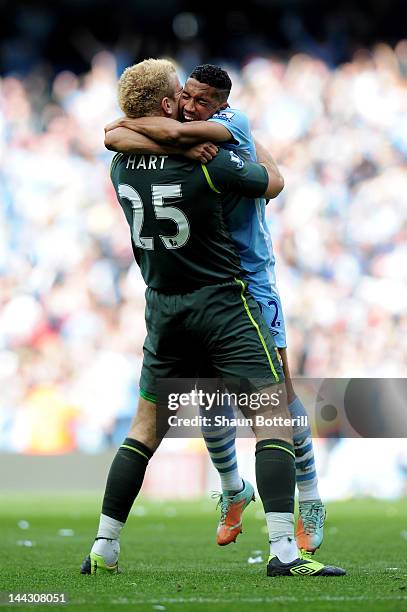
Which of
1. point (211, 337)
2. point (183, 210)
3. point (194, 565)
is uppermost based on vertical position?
Answer: point (183, 210)

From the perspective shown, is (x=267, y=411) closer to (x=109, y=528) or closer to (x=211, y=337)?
(x=211, y=337)

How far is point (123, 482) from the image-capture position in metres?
5.04

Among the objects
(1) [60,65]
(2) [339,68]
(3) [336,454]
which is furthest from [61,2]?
(3) [336,454]

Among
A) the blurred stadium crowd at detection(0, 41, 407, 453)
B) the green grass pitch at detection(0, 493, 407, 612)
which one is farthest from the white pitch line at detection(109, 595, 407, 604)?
the blurred stadium crowd at detection(0, 41, 407, 453)

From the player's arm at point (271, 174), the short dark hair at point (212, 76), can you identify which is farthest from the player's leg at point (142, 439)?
the short dark hair at point (212, 76)

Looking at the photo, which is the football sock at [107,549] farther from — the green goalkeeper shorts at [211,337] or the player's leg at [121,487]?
the green goalkeeper shorts at [211,337]

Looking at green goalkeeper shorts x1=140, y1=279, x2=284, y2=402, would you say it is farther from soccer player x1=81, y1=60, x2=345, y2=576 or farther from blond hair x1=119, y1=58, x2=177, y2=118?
blond hair x1=119, y1=58, x2=177, y2=118

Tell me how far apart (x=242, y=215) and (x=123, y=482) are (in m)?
1.29

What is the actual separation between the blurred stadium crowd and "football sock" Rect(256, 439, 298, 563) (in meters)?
9.79

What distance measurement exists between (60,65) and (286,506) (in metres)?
13.3

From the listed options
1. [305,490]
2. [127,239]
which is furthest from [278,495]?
[127,239]

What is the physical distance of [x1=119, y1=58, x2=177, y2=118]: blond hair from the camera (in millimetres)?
4898

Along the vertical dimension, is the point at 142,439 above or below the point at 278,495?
above

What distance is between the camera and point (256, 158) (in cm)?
509
